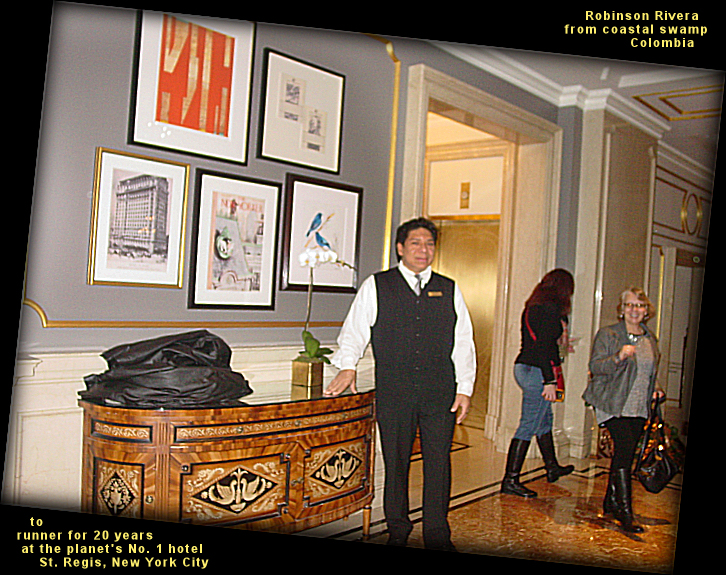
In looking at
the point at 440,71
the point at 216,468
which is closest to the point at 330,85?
the point at 440,71

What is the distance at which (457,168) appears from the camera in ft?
20.3

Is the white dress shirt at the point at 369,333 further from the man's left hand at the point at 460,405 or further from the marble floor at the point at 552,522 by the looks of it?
the marble floor at the point at 552,522

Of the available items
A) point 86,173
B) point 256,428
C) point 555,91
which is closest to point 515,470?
point 256,428

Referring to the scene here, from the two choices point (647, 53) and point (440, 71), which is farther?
point (440, 71)

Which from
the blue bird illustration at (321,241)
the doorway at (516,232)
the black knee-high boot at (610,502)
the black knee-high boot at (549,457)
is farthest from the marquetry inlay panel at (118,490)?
the doorway at (516,232)

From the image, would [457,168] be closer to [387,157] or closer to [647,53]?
[387,157]

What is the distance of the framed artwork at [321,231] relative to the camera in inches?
133

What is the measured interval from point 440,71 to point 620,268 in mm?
2598

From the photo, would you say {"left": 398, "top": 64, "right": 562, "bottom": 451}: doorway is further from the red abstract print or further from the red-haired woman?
the red abstract print

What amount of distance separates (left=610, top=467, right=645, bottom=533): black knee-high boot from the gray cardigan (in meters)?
0.41

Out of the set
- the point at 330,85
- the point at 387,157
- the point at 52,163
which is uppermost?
the point at 330,85

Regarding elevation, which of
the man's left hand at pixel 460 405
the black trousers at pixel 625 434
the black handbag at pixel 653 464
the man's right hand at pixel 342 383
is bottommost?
the black handbag at pixel 653 464

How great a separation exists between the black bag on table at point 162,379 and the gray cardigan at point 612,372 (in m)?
2.02

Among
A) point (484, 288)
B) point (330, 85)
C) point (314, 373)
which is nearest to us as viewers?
point (314, 373)
